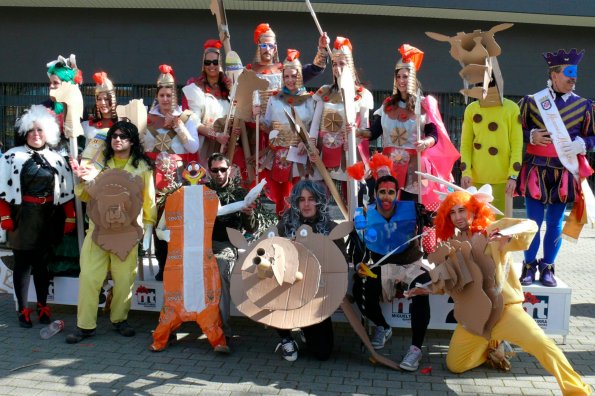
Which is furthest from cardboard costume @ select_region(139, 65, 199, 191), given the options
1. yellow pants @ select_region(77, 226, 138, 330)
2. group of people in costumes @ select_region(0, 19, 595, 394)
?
yellow pants @ select_region(77, 226, 138, 330)

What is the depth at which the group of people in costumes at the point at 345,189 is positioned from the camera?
360cm

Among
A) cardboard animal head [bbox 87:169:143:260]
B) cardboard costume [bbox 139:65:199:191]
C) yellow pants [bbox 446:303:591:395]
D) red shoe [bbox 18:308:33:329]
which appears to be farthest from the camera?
cardboard costume [bbox 139:65:199:191]

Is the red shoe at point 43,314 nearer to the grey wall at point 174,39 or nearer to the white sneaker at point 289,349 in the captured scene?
the white sneaker at point 289,349

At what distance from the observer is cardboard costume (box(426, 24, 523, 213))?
14.3 ft

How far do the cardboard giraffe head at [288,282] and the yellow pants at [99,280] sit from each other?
1.03 meters

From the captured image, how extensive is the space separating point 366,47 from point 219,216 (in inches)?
388

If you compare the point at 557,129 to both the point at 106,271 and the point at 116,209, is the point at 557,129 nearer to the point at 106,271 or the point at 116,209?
the point at 116,209

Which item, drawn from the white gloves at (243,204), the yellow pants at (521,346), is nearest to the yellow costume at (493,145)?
the yellow pants at (521,346)

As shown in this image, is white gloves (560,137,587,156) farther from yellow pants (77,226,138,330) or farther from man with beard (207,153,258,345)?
yellow pants (77,226,138,330)

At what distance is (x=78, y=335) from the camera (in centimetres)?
422

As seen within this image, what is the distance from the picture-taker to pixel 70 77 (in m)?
5.05

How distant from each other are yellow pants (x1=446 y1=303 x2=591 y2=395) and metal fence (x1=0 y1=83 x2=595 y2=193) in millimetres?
9321

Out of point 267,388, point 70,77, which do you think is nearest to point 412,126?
point 267,388

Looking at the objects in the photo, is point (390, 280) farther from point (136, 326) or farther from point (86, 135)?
point (86, 135)
